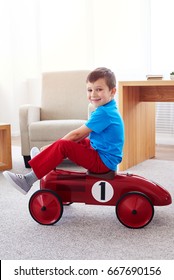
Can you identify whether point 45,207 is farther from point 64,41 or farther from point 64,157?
point 64,41

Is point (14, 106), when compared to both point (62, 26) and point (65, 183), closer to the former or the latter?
point (62, 26)

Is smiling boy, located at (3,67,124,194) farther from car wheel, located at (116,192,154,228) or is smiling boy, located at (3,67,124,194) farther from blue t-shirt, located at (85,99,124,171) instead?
car wheel, located at (116,192,154,228)

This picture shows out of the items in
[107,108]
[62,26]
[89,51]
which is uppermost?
[62,26]

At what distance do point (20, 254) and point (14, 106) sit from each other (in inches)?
157

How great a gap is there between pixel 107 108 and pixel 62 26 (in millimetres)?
3486

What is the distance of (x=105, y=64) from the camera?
4.86 m

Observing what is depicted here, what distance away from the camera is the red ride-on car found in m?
2.06

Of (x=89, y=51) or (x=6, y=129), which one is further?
(x=89, y=51)

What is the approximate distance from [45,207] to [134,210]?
0.46 meters

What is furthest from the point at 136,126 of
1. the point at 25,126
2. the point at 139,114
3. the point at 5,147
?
the point at 5,147

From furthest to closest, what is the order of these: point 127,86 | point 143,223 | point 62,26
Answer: point 62,26
point 127,86
point 143,223

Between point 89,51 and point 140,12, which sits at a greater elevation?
point 140,12
